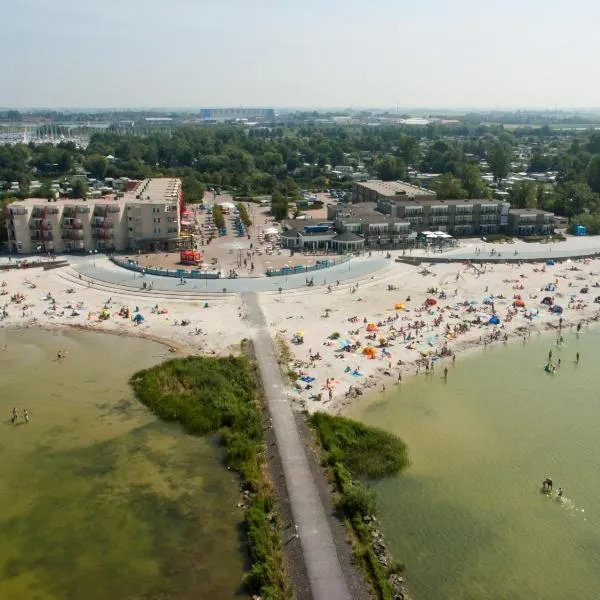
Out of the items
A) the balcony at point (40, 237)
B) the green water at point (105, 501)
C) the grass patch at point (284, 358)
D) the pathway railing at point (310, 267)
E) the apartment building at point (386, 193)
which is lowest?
the green water at point (105, 501)

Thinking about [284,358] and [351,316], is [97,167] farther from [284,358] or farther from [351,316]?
[284,358]

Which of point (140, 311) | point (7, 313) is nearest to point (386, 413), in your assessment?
point (140, 311)

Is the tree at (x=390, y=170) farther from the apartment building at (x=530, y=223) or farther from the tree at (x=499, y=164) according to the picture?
the apartment building at (x=530, y=223)

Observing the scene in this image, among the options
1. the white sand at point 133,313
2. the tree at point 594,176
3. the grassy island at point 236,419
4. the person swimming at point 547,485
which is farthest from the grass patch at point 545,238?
the person swimming at point 547,485

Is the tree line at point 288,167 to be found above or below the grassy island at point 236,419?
above

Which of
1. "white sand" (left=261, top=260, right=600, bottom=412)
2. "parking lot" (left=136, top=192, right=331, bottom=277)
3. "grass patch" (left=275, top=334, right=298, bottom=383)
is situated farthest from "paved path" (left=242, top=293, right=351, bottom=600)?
"parking lot" (left=136, top=192, right=331, bottom=277)

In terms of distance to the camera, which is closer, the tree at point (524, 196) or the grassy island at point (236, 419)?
the grassy island at point (236, 419)
